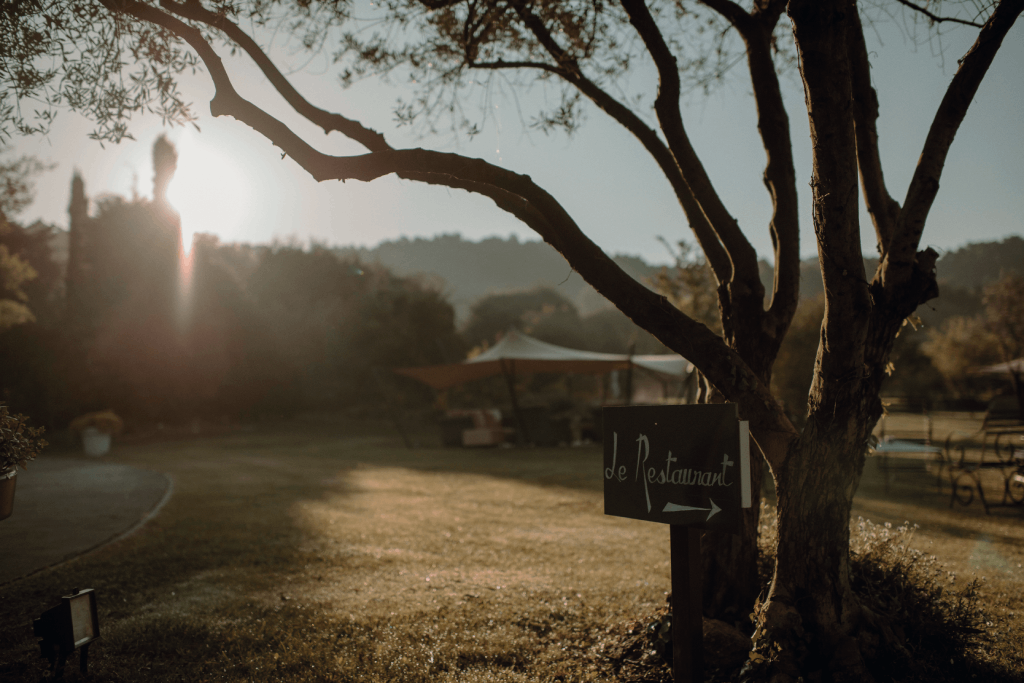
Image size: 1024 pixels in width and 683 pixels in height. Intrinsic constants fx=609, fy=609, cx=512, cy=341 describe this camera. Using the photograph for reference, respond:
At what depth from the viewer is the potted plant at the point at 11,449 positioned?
264cm

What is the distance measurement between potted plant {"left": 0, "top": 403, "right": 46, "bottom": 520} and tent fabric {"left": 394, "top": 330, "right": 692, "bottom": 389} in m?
11.9

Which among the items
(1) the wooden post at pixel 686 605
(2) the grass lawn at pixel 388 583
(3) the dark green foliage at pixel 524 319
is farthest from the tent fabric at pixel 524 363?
(3) the dark green foliage at pixel 524 319

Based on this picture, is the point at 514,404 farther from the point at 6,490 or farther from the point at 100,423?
the point at 6,490

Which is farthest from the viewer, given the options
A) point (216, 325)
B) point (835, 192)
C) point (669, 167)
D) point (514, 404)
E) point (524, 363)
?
point (216, 325)

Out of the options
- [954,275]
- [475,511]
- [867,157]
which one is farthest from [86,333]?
[954,275]

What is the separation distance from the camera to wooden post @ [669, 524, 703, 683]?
7.00 ft

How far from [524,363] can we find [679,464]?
13.8 metres

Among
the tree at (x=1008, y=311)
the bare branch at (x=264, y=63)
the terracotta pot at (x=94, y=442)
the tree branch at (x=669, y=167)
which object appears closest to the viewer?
the bare branch at (x=264, y=63)

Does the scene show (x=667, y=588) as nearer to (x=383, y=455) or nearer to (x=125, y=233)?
(x=383, y=455)

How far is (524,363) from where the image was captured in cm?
1593

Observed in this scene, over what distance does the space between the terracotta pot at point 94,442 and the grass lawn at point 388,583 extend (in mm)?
7494

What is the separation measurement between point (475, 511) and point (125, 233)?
21864mm

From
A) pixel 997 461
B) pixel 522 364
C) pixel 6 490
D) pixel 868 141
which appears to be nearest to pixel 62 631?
pixel 6 490

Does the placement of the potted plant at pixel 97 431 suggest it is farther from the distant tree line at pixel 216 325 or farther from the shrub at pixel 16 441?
the shrub at pixel 16 441
